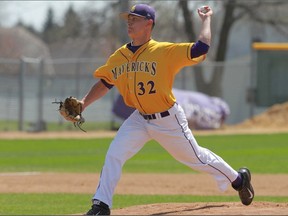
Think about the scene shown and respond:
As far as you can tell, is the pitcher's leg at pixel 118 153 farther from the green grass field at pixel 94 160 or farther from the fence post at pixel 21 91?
the fence post at pixel 21 91

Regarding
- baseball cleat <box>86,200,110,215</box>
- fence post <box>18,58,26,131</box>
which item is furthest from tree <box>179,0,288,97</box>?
baseball cleat <box>86,200,110,215</box>

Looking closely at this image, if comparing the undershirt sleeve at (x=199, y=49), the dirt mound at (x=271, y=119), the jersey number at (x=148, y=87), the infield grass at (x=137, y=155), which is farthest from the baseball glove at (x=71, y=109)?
the dirt mound at (x=271, y=119)

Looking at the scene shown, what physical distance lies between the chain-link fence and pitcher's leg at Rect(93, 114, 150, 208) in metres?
19.2

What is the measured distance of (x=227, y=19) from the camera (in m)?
34.2

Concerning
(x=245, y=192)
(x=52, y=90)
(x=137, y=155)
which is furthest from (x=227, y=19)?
(x=245, y=192)

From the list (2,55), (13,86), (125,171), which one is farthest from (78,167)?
(2,55)

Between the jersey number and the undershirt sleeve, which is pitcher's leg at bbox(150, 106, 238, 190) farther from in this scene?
the undershirt sleeve

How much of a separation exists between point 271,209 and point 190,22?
25921 mm

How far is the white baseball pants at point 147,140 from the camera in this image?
7.82 metres

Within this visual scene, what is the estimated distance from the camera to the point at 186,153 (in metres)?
8.05

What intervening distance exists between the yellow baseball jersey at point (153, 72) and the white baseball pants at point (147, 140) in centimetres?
13

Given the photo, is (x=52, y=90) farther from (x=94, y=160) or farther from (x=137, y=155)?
(x=94, y=160)

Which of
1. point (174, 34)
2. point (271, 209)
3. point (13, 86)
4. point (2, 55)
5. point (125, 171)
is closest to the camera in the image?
point (271, 209)

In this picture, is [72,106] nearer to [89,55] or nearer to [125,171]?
[125,171]
